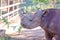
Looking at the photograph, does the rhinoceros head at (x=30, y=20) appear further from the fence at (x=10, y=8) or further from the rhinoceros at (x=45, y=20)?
the fence at (x=10, y=8)

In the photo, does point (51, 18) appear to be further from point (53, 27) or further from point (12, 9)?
point (12, 9)

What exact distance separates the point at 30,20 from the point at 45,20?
26 cm

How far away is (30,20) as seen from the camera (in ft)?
10.0

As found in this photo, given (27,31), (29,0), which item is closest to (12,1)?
(27,31)

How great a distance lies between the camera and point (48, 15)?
10.5 feet

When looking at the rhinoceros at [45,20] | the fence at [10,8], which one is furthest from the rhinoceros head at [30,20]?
the fence at [10,8]

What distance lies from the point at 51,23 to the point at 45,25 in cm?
10

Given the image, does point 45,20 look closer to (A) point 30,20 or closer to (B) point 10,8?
(A) point 30,20

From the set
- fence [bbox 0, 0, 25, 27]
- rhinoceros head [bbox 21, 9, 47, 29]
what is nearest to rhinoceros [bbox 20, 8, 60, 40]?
rhinoceros head [bbox 21, 9, 47, 29]

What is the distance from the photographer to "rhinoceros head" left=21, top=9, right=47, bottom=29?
3021 millimetres

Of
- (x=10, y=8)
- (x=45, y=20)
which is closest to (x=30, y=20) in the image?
(x=45, y=20)

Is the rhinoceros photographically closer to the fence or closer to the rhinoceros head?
the rhinoceros head

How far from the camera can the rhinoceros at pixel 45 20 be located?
120 inches

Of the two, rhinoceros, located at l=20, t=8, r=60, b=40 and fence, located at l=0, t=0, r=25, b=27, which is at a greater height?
rhinoceros, located at l=20, t=8, r=60, b=40
